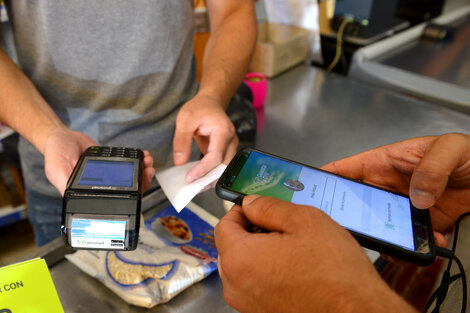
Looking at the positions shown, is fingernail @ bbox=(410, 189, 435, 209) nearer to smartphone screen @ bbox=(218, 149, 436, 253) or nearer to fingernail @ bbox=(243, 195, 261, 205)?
smartphone screen @ bbox=(218, 149, 436, 253)

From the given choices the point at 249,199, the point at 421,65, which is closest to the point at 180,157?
the point at 249,199

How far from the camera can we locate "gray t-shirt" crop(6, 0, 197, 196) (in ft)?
2.74

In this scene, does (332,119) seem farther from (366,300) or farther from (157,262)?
(366,300)

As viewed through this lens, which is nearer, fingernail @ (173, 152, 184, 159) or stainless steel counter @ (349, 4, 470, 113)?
fingernail @ (173, 152, 184, 159)

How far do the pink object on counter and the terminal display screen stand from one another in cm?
77

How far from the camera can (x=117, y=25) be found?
2.84 feet

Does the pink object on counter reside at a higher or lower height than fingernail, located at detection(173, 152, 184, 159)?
lower

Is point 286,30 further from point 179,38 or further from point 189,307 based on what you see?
point 189,307

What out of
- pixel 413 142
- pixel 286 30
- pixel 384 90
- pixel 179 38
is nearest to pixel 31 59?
pixel 179 38

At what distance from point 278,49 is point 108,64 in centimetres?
87

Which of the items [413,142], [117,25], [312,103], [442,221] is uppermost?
[117,25]

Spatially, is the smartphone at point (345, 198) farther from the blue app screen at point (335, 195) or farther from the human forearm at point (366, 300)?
the human forearm at point (366, 300)

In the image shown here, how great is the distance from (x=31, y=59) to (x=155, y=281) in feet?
1.98

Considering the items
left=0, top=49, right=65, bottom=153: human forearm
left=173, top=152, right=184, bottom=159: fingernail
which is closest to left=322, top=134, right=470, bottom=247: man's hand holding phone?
left=173, top=152, right=184, bottom=159: fingernail
